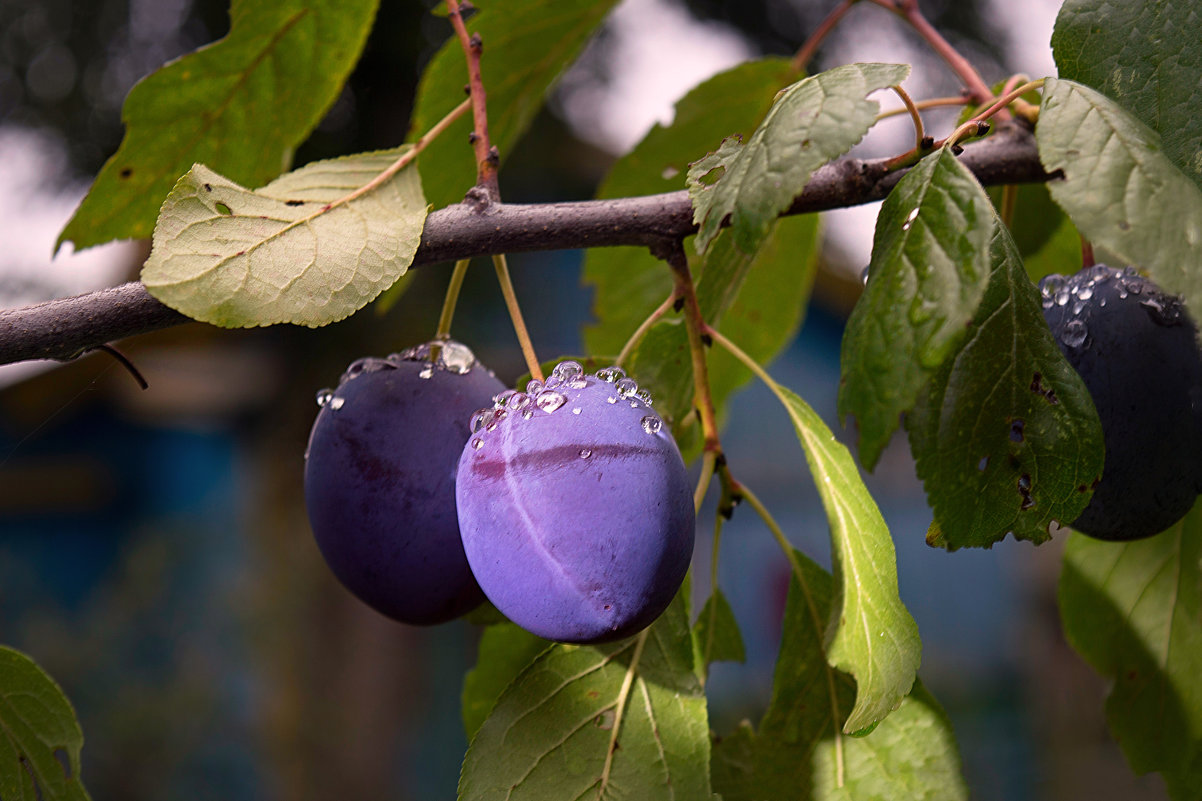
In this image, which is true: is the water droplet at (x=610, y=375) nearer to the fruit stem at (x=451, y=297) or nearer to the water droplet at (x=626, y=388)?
the water droplet at (x=626, y=388)

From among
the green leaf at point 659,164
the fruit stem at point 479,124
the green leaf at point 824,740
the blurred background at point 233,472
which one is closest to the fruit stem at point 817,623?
the green leaf at point 824,740

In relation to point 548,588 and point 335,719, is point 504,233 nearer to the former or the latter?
point 548,588

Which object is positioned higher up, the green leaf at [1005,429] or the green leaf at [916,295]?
the green leaf at [916,295]

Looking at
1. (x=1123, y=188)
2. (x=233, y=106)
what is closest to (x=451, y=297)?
(x=233, y=106)

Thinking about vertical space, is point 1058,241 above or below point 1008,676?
above

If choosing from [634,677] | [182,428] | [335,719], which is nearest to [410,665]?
[335,719]

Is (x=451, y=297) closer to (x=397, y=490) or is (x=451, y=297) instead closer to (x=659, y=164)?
(x=397, y=490)

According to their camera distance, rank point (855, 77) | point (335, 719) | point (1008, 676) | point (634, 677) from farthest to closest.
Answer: point (1008, 676)
point (335, 719)
point (634, 677)
point (855, 77)
